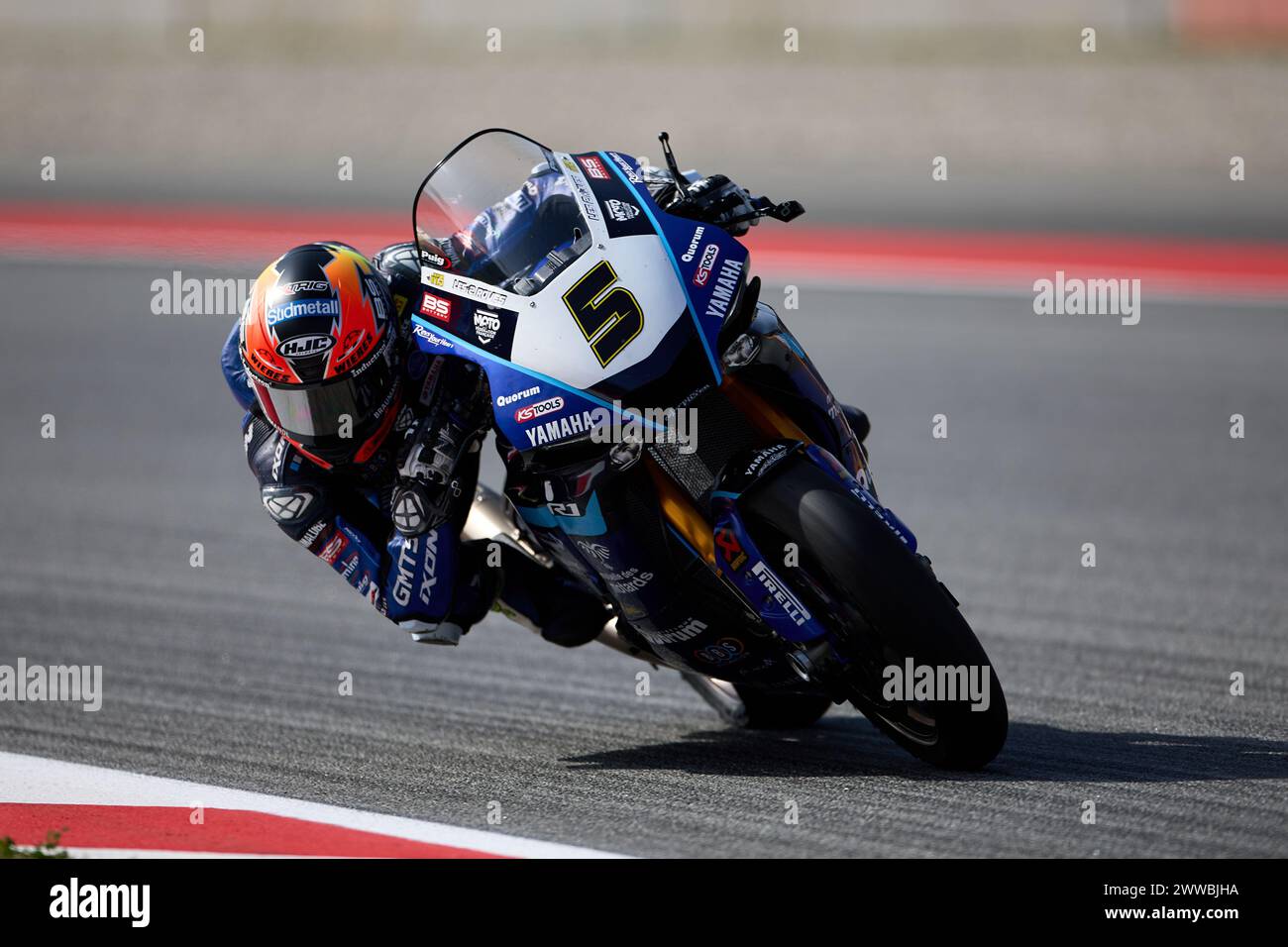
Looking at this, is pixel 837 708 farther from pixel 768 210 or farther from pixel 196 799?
pixel 196 799

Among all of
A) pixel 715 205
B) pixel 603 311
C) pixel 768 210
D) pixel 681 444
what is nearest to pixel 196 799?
pixel 681 444

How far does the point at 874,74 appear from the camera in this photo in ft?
94.8

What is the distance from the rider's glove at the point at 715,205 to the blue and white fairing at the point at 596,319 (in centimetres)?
10

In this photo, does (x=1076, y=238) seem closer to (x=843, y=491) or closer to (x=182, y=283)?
(x=182, y=283)

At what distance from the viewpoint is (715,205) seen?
5.02 metres

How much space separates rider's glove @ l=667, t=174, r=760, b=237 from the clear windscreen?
0.34m

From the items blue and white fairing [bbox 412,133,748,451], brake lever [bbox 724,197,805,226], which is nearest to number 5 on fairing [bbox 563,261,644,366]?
blue and white fairing [bbox 412,133,748,451]

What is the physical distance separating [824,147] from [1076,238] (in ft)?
24.5

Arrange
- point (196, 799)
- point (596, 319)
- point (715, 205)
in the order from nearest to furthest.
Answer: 1. point (596, 319)
2. point (715, 205)
3. point (196, 799)

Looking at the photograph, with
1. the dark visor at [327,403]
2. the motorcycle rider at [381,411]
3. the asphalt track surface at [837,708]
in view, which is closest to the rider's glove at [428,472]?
the motorcycle rider at [381,411]

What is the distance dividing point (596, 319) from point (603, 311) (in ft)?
0.09

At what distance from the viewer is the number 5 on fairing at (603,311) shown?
183 inches

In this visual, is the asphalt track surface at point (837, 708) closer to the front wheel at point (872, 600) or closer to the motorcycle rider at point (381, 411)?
the front wheel at point (872, 600)
